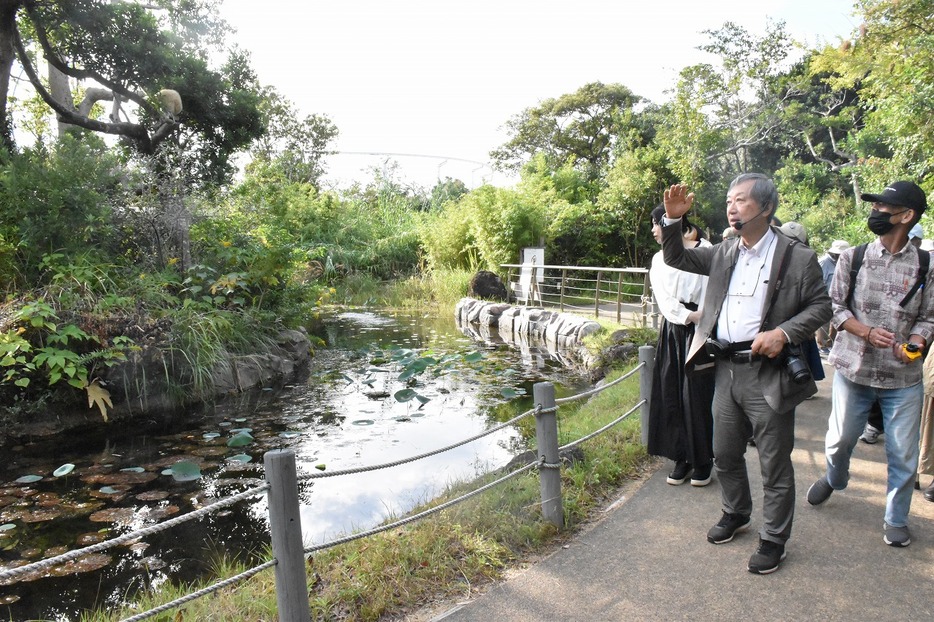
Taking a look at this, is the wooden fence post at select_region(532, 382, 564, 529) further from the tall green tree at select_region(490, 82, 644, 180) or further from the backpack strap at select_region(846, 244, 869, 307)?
the tall green tree at select_region(490, 82, 644, 180)

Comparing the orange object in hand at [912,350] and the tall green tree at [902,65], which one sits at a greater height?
the tall green tree at [902,65]

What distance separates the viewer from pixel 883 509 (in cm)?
338

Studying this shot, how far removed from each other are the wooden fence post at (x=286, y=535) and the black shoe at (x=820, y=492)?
8.69 feet

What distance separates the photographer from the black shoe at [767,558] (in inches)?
107

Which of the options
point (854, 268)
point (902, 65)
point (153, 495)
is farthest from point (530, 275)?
point (854, 268)

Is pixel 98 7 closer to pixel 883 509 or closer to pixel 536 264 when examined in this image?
pixel 536 264

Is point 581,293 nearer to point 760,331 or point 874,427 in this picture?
point 874,427

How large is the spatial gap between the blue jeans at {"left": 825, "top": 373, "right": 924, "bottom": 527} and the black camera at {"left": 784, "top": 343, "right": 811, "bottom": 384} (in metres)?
0.66

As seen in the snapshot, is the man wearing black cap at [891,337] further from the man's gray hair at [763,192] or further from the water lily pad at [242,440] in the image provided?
the water lily pad at [242,440]

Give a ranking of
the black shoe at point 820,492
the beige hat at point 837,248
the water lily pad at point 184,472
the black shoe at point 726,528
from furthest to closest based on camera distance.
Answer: the beige hat at point 837,248 → the water lily pad at point 184,472 → the black shoe at point 820,492 → the black shoe at point 726,528

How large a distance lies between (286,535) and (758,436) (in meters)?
1.97

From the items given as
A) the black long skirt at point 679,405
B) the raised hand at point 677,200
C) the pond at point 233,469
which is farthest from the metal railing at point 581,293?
the raised hand at point 677,200

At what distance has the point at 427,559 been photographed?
300 cm

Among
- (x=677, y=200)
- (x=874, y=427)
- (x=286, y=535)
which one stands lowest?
(x=874, y=427)
